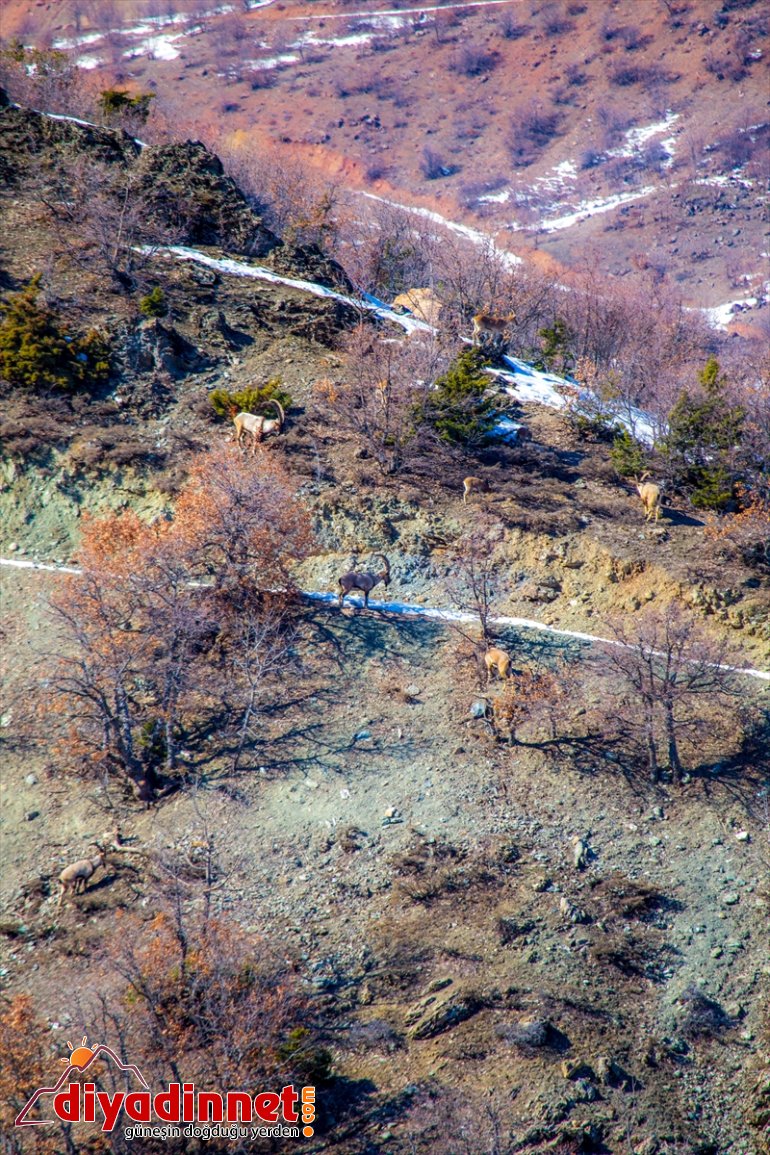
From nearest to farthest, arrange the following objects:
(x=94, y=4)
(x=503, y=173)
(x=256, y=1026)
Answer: (x=256, y=1026) → (x=503, y=173) → (x=94, y=4)

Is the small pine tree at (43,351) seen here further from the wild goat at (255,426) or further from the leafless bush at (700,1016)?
the leafless bush at (700,1016)

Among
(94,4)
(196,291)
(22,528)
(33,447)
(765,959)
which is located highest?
(94,4)

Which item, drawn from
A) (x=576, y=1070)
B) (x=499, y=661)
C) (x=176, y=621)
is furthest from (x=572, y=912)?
(x=176, y=621)

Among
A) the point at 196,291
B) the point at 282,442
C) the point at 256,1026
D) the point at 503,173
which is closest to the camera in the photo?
the point at 256,1026

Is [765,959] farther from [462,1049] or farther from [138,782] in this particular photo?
[138,782]

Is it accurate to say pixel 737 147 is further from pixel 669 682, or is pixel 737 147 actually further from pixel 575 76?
pixel 669 682

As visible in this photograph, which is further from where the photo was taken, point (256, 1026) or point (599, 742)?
point (599, 742)

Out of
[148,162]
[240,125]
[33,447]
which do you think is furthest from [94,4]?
[33,447]
